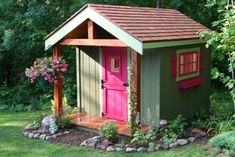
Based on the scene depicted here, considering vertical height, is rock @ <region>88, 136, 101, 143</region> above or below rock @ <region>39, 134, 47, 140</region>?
above

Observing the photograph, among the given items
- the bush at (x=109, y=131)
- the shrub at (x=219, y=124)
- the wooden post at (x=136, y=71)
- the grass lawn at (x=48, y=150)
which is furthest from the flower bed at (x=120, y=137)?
the wooden post at (x=136, y=71)

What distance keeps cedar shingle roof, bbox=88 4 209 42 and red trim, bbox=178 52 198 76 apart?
1.46 ft

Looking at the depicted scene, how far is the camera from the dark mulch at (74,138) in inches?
309

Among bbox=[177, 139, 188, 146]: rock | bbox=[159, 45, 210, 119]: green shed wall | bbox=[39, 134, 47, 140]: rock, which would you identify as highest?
bbox=[159, 45, 210, 119]: green shed wall

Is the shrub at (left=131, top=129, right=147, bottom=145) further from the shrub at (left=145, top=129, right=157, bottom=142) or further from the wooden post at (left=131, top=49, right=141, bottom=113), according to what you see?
the wooden post at (left=131, top=49, right=141, bottom=113)

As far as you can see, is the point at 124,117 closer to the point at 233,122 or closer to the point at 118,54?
the point at 118,54

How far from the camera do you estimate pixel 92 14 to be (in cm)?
782

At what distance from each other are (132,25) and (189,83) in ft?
6.85

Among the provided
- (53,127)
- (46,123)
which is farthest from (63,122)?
(46,123)

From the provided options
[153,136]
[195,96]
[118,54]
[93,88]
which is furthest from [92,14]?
[195,96]

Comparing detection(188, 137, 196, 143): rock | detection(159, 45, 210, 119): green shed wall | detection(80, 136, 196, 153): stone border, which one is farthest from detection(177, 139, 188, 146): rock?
detection(159, 45, 210, 119): green shed wall

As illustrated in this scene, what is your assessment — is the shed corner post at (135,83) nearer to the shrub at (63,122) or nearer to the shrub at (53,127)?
the shrub at (63,122)

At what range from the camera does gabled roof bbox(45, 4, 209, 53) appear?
24.2 ft

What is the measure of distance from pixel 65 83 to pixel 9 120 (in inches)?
132
